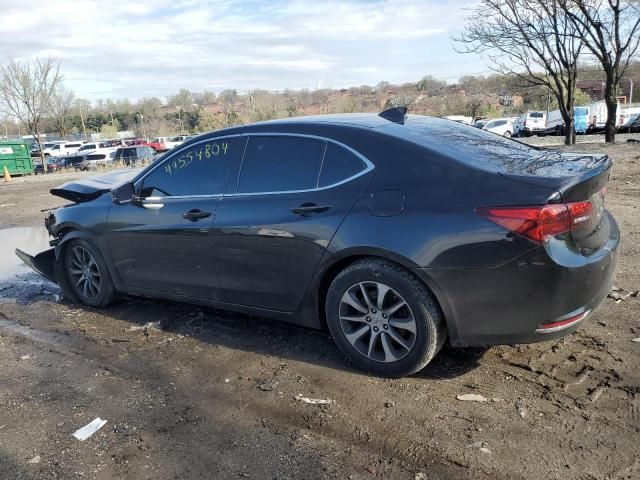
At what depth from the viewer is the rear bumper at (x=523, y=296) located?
295 centimetres

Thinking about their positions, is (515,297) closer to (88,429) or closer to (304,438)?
(304,438)

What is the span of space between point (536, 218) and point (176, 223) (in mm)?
2716

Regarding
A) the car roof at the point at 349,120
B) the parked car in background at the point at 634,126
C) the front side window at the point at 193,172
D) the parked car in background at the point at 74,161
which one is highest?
the car roof at the point at 349,120

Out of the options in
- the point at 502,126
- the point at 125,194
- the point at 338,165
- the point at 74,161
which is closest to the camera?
A: the point at 338,165

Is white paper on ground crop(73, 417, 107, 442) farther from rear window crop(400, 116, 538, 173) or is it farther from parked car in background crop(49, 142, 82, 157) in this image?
parked car in background crop(49, 142, 82, 157)

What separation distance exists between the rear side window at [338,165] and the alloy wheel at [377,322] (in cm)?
73

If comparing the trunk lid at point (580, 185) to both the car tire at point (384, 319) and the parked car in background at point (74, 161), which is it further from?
the parked car in background at point (74, 161)

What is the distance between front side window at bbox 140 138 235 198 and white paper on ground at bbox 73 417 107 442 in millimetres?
1815

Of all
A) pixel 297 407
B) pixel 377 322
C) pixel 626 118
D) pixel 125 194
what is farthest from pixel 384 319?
pixel 626 118

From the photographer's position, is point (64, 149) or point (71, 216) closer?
point (71, 216)

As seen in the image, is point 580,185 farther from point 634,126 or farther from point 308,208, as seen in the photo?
point 634,126

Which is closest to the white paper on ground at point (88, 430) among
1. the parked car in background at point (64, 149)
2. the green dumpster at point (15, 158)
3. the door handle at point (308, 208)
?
the door handle at point (308, 208)

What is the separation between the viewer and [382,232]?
10.7 feet

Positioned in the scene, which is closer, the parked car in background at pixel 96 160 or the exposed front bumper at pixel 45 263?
the exposed front bumper at pixel 45 263
